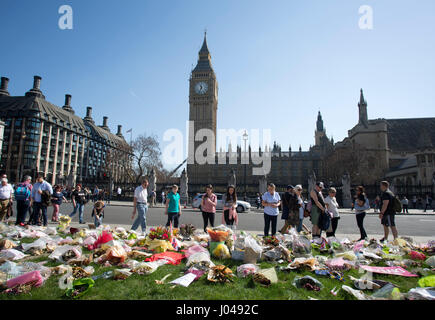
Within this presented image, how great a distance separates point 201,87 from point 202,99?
4.39 m

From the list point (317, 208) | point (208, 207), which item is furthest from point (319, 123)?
point (208, 207)

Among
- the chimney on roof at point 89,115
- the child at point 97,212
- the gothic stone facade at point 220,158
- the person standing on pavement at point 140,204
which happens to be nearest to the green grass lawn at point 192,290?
the person standing on pavement at point 140,204

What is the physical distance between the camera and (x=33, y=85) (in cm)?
6506

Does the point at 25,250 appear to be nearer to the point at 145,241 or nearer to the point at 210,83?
the point at 145,241

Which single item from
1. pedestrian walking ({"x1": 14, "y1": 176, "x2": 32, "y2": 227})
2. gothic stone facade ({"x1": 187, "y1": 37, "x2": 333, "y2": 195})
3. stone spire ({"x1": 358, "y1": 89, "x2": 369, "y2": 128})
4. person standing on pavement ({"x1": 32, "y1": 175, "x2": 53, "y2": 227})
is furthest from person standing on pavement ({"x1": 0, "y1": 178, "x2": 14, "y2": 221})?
stone spire ({"x1": 358, "y1": 89, "x2": 369, "y2": 128})

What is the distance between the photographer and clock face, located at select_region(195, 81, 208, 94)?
82.8 m

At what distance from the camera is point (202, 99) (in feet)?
270

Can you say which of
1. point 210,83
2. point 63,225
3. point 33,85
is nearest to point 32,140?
point 33,85

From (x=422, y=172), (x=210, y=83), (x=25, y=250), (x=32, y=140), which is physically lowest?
(x=25, y=250)

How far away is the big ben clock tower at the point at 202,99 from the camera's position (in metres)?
81.1

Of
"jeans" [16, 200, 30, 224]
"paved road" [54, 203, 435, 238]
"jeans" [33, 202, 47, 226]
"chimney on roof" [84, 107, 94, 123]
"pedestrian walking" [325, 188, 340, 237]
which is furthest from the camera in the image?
"chimney on roof" [84, 107, 94, 123]

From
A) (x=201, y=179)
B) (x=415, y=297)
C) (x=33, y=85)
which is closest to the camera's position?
(x=415, y=297)

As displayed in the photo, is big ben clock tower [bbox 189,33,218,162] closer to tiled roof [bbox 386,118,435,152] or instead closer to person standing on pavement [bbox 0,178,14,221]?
tiled roof [bbox 386,118,435,152]
